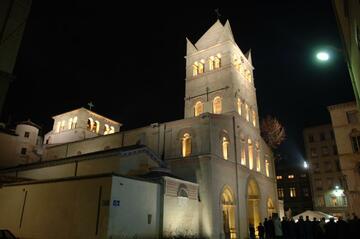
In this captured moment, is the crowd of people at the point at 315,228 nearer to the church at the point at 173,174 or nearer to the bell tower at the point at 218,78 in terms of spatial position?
the church at the point at 173,174

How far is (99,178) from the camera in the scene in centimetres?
1833

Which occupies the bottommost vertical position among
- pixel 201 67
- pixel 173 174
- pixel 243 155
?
pixel 173 174

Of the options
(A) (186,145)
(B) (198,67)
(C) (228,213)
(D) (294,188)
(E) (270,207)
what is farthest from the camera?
(D) (294,188)

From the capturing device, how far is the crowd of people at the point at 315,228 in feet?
52.2

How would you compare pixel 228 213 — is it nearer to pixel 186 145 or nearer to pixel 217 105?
pixel 186 145

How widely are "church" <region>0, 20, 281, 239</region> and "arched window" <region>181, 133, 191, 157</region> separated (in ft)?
0.33

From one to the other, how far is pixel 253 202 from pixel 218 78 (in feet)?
49.9

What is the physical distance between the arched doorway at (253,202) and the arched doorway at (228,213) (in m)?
5.01

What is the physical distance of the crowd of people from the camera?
1590 cm

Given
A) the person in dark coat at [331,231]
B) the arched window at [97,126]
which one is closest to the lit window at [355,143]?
the person in dark coat at [331,231]

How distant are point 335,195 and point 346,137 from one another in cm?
2064

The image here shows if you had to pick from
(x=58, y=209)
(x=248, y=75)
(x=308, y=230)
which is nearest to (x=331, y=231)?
(x=308, y=230)

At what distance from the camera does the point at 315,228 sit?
61.1ft

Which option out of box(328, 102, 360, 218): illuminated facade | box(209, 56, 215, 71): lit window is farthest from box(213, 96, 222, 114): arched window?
box(328, 102, 360, 218): illuminated facade
